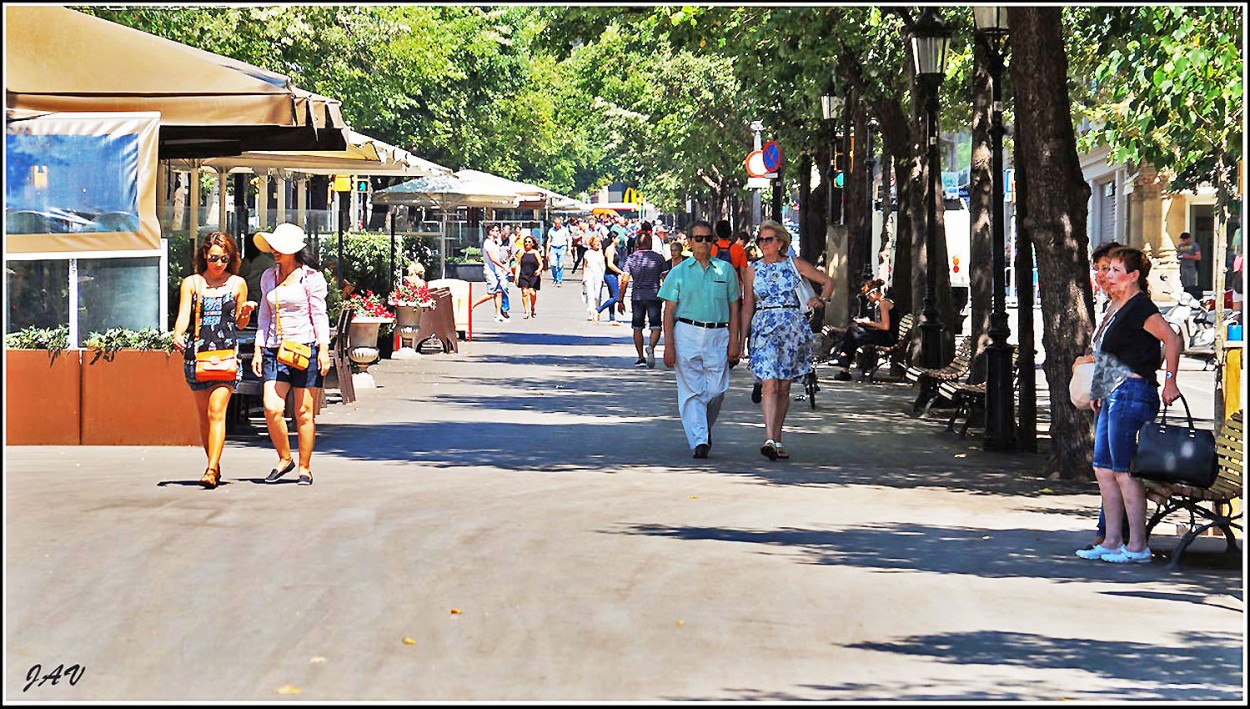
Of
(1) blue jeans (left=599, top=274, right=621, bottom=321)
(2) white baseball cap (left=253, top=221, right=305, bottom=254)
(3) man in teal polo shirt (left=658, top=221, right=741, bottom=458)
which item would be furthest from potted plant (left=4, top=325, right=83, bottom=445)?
(1) blue jeans (left=599, top=274, right=621, bottom=321)

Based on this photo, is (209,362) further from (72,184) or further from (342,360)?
(342,360)

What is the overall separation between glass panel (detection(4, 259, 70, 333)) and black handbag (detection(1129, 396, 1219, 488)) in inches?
321

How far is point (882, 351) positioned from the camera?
23250 mm

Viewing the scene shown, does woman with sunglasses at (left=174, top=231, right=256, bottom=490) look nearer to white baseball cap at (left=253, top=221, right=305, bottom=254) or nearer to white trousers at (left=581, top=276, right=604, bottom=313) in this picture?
white baseball cap at (left=253, top=221, right=305, bottom=254)

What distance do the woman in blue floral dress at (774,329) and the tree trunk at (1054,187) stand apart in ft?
6.46

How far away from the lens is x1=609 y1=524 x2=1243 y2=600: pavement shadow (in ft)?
31.5

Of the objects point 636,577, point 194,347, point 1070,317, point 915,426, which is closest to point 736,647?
point 636,577

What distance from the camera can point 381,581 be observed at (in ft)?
29.3

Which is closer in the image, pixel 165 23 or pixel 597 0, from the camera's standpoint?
pixel 597 0

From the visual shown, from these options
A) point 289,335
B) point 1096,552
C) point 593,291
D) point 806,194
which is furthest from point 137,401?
point 593,291

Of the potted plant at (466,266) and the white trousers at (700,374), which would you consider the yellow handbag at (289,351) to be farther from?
the potted plant at (466,266)

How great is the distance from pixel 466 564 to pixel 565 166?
9539 cm

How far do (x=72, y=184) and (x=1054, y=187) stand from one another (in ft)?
22.4

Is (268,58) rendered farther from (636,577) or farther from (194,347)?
(636,577)
